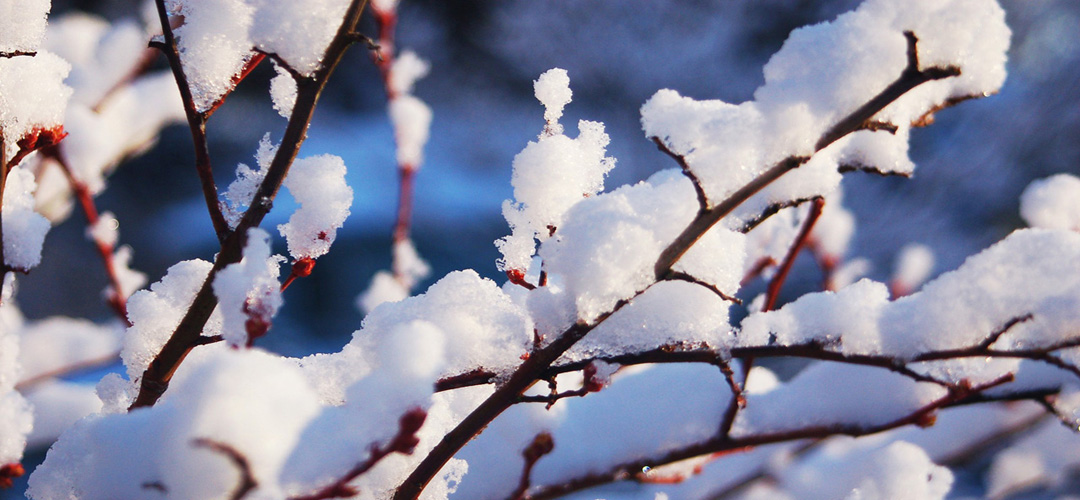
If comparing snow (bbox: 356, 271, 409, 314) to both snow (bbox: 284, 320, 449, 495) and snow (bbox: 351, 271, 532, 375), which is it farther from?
snow (bbox: 284, 320, 449, 495)

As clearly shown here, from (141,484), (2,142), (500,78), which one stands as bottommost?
(141,484)

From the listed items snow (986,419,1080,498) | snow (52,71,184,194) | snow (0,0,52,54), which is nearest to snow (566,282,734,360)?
snow (0,0,52,54)

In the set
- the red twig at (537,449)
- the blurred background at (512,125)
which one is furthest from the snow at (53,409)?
the blurred background at (512,125)

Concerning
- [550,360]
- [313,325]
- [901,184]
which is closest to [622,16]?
[901,184]

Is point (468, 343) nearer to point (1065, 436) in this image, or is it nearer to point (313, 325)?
point (1065, 436)

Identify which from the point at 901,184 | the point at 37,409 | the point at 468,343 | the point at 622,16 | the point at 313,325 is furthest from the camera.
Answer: the point at 901,184

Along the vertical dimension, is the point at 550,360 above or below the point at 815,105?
below
